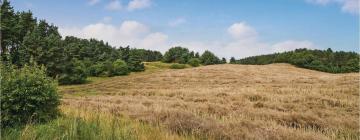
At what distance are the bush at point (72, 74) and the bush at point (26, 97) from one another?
141 feet

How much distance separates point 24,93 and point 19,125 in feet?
2.93

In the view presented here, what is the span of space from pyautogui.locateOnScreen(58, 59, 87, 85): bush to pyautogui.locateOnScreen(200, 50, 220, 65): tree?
5406cm

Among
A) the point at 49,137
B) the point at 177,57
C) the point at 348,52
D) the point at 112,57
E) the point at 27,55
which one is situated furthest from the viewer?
the point at 177,57

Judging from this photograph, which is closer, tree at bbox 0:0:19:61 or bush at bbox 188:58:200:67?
tree at bbox 0:0:19:61

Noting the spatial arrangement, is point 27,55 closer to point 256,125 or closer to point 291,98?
point 291,98

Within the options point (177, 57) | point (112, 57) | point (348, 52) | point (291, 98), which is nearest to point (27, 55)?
point (112, 57)

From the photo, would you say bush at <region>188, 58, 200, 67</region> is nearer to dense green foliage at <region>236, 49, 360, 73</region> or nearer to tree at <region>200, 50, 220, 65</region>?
tree at <region>200, 50, 220, 65</region>

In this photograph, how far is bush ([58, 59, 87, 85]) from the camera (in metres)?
53.8

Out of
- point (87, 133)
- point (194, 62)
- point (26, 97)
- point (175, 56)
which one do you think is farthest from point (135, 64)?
point (87, 133)

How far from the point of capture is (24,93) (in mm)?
9984

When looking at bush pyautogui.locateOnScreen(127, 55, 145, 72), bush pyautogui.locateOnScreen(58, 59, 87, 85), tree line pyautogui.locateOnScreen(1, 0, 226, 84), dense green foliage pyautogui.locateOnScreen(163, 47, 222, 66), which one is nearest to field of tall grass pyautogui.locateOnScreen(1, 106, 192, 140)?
tree line pyautogui.locateOnScreen(1, 0, 226, 84)

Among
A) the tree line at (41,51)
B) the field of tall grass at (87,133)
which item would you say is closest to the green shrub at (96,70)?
the tree line at (41,51)

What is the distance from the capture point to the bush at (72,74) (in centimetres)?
5382

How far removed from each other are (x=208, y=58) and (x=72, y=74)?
193ft
